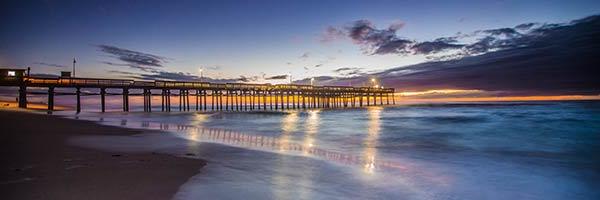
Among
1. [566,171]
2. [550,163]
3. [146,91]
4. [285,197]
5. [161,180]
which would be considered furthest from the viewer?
[146,91]

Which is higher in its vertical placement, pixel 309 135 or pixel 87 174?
pixel 87 174

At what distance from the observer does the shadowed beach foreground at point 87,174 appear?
402 centimetres

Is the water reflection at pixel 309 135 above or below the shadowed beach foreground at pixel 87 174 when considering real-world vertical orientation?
below

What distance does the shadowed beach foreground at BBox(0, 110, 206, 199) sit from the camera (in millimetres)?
4019

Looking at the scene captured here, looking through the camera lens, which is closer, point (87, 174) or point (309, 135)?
point (87, 174)

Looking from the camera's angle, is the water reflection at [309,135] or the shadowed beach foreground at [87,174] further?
the water reflection at [309,135]

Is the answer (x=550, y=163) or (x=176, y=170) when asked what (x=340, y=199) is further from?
(x=550, y=163)

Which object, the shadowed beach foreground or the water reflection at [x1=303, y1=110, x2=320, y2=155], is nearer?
the shadowed beach foreground

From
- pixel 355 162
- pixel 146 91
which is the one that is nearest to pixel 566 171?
pixel 355 162

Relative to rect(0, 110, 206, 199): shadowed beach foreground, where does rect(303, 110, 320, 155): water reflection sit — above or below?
below

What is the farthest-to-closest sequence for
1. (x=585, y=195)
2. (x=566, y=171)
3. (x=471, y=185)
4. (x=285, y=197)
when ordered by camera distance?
(x=566, y=171) → (x=471, y=185) → (x=585, y=195) → (x=285, y=197)

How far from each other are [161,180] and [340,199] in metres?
2.40

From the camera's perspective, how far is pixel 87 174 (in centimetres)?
498

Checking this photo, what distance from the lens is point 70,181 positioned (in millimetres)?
4500
